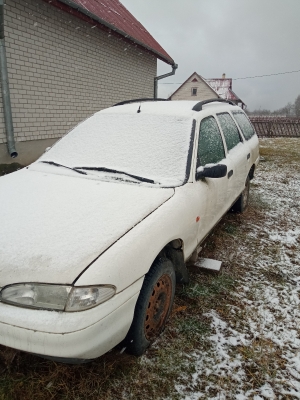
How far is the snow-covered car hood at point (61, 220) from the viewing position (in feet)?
5.37

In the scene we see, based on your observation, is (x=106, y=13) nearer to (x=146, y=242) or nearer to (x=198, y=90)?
(x=146, y=242)

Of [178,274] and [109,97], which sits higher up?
[109,97]

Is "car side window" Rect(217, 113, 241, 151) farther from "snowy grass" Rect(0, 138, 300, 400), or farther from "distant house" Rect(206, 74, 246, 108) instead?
"distant house" Rect(206, 74, 246, 108)

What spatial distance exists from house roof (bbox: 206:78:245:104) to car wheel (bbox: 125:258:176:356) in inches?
1603

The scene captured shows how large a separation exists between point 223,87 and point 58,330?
1709 inches

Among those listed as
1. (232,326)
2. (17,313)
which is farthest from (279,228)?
(17,313)

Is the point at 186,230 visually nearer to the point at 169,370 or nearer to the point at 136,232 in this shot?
the point at 136,232

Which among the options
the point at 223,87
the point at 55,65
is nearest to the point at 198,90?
the point at 223,87

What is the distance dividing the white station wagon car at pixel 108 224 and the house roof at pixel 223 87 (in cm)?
3947

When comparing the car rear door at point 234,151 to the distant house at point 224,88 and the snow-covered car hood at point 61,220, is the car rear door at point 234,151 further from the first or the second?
the distant house at point 224,88

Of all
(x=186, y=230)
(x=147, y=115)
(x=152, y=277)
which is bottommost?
(x=152, y=277)

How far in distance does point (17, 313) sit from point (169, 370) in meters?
1.10

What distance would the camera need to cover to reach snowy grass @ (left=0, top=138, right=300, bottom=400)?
1.88m

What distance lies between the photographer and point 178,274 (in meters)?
2.56
